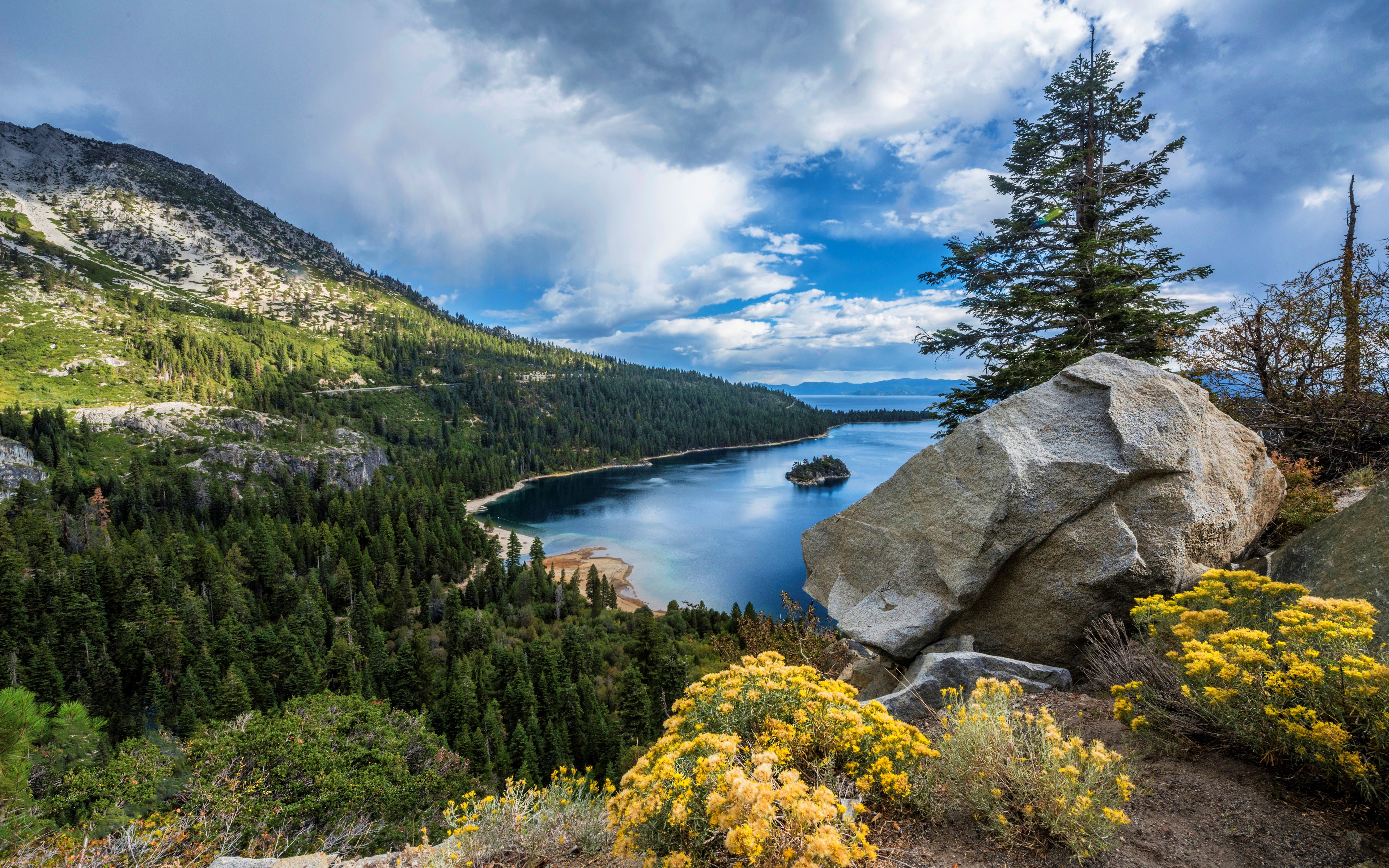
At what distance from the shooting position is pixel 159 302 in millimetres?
141125

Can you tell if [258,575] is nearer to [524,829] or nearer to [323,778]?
[323,778]

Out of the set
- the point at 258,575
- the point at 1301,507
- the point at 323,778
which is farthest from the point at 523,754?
the point at 258,575

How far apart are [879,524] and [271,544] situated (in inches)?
2268

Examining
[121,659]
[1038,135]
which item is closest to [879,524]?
[1038,135]

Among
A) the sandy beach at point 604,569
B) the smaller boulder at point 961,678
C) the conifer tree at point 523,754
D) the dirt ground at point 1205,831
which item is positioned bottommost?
the conifer tree at point 523,754

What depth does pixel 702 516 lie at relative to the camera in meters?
74.1

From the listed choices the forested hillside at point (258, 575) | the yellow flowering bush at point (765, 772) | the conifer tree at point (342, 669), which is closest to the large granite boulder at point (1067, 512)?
the yellow flowering bush at point (765, 772)

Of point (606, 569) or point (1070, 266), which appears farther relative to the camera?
point (606, 569)

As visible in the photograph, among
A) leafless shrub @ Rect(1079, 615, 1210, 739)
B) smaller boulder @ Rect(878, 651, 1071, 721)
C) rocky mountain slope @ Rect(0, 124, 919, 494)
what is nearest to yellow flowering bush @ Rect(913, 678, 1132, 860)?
leafless shrub @ Rect(1079, 615, 1210, 739)

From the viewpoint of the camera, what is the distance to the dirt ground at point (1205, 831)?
119 inches

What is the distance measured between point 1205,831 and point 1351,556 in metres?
4.13

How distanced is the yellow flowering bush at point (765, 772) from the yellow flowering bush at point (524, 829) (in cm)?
109

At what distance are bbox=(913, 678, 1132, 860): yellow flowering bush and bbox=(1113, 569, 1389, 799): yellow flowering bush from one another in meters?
0.83

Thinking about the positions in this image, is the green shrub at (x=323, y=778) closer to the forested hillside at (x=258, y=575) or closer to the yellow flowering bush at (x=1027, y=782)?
the forested hillside at (x=258, y=575)
